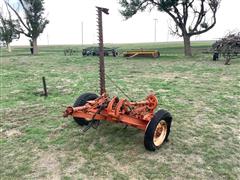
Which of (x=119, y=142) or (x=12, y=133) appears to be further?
(x=12, y=133)

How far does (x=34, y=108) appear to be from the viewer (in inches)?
292

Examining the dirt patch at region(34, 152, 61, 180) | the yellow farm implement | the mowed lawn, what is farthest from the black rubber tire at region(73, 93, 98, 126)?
the yellow farm implement

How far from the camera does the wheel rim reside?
4.91 metres

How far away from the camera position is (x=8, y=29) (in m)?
32.9

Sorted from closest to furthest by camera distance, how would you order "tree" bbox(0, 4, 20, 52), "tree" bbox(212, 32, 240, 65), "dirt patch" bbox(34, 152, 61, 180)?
"dirt patch" bbox(34, 152, 61, 180) < "tree" bbox(212, 32, 240, 65) < "tree" bbox(0, 4, 20, 52)

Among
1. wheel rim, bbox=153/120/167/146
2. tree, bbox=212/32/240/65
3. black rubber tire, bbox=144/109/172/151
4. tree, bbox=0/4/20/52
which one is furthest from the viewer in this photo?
tree, bbox=0/4/20/52

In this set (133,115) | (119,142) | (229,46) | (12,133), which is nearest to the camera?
(133,115)

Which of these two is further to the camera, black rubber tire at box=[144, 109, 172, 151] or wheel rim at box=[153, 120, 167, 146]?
wheel rim at box=[153, 120, 167, 146]

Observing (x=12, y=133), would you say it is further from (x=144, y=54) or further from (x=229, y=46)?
(x=144, y=54)

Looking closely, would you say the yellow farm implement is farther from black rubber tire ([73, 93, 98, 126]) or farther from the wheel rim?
the wheel rim

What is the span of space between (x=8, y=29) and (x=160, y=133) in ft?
105

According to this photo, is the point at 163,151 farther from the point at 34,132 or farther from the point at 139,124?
the point at 34,132

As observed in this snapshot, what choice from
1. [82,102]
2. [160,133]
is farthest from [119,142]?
[82,102]

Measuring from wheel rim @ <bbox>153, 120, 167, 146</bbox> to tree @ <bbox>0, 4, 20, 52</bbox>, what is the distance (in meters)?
30.0
